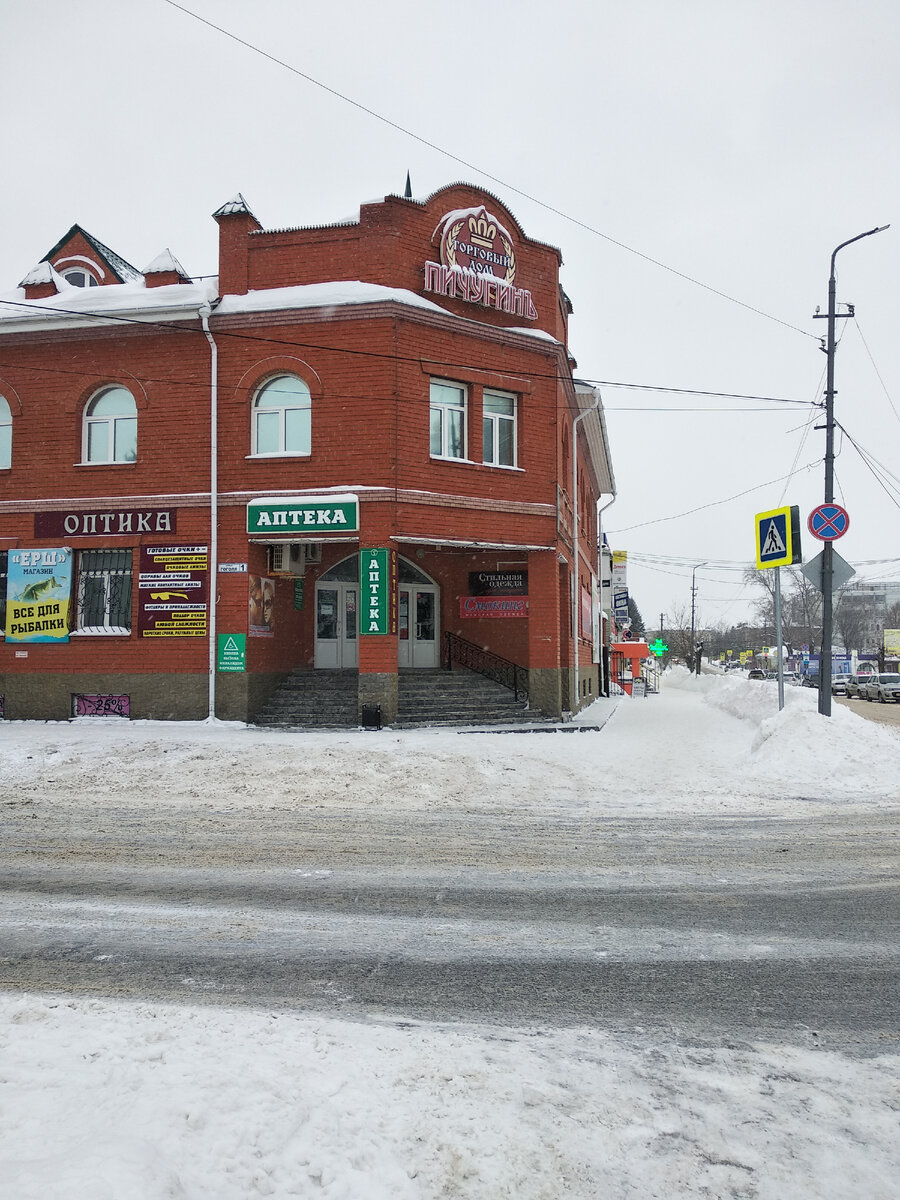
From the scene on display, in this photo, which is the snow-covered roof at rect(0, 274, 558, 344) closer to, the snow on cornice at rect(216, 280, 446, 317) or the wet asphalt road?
the snow on cornice at rect(216, 280, 446, 317)

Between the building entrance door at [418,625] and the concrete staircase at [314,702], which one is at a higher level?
the building entrance door at [418,625]

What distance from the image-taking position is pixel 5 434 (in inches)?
706

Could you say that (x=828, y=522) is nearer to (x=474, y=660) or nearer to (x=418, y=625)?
(x=474, y=660)

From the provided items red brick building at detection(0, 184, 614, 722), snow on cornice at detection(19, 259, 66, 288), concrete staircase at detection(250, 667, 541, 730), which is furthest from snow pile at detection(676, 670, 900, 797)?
snow on cornice at detection(19, 259, 66, 288)

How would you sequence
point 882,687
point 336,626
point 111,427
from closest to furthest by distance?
point 111,427, point 336,626, point 882,687

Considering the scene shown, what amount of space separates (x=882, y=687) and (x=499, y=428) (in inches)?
1361

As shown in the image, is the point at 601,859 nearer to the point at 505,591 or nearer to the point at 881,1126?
the point at 881,1126

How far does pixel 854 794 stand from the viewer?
34.6 ft

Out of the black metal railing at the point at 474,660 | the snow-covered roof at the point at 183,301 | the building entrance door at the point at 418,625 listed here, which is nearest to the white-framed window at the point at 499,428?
the snow-covered roof at the point at 183,301

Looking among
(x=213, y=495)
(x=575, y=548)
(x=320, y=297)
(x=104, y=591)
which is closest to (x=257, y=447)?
(x=213, y=495)

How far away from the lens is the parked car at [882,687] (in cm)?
4316

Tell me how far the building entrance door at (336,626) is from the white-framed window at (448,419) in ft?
14.6

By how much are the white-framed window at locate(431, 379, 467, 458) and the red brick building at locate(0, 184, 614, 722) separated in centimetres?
5

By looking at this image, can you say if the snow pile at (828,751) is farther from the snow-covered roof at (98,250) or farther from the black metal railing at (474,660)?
the snow-covered roof at (98,250)
